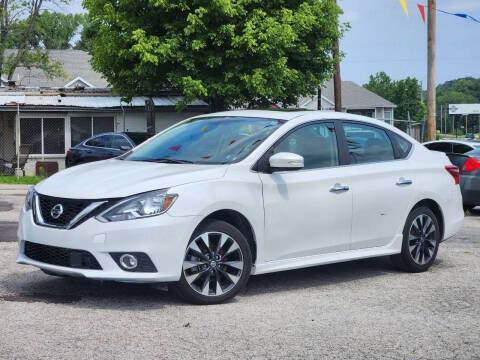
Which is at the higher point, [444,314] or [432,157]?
[432,157]

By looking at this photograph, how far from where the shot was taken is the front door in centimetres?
629

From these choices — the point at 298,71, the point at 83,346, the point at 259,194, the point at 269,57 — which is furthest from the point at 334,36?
the point at 83,346

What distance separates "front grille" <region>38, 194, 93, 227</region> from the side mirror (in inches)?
62.9

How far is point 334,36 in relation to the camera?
96.6ft

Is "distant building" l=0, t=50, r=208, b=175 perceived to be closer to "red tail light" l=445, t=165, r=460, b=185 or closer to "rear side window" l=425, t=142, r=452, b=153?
"rear side window" l=425, t=142, r=452, b=153

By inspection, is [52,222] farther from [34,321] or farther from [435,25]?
[435,25]

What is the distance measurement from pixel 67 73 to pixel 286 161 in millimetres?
46659

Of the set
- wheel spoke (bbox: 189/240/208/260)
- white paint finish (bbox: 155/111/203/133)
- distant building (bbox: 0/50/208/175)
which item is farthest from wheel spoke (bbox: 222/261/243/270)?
white paint finish (bbox: 155/111/203/133)

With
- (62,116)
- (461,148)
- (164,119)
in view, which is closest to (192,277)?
(461,148)

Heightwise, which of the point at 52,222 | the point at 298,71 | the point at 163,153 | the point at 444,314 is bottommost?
the point at 444,314

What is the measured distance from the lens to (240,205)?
5.98 meters

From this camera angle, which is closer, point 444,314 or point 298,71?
point 444,314

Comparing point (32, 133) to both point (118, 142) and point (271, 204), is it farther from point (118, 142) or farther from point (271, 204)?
point (271, 204)

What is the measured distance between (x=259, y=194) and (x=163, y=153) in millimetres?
1106
